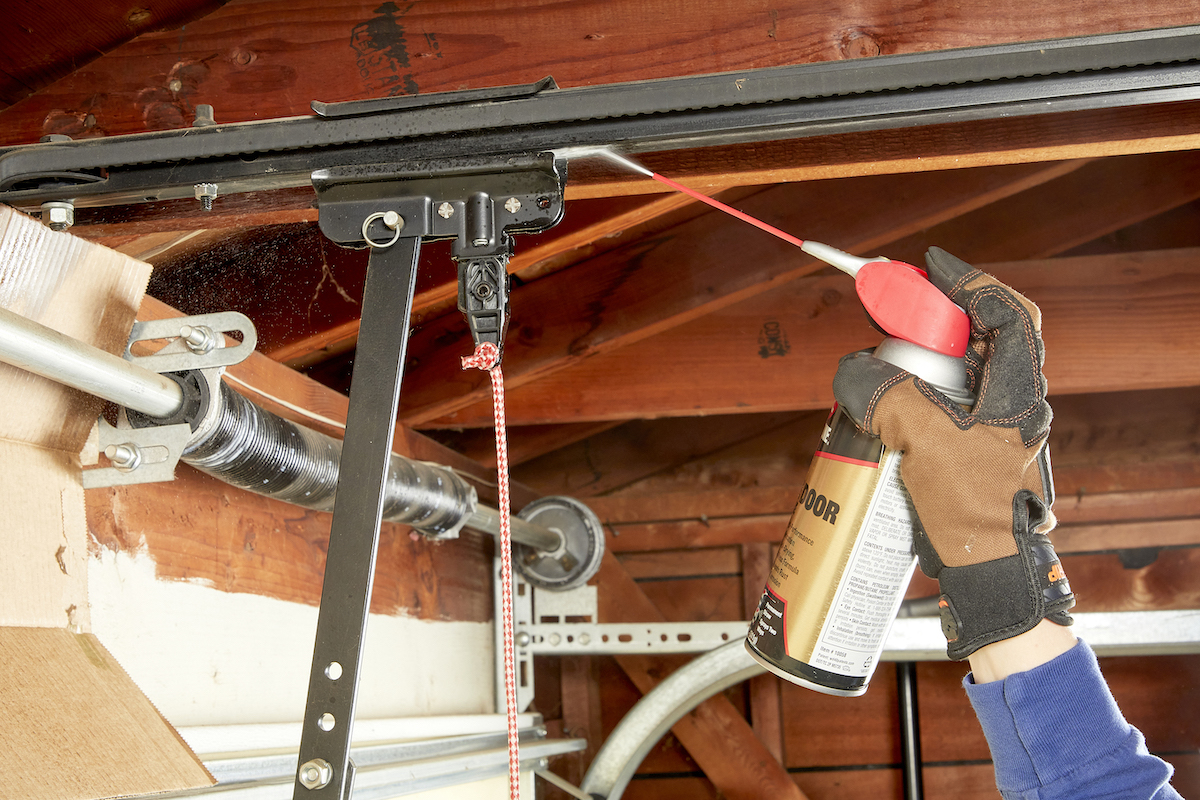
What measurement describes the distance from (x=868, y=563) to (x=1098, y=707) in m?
0.21

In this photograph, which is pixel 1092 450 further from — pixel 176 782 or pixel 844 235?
pixel 176 782

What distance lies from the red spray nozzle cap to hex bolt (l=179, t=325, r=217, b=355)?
Answer: 551 mm

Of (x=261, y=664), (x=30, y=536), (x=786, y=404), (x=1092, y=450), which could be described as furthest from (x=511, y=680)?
(x=1092, y=450)

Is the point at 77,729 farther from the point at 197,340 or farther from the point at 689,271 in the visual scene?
the point at 689,271

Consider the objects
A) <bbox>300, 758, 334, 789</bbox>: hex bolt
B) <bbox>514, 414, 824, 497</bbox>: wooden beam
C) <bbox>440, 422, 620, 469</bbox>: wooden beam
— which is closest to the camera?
<bbox>300, 758, 334, 789</bbox>: hex bolt

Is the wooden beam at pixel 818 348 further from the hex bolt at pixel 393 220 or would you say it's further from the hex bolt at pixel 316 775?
the hex bolt at pixel 316 775

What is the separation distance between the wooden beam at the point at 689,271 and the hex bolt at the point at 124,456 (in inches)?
30.8

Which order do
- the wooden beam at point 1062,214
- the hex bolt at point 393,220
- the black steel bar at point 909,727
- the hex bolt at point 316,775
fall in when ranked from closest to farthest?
the hex bolt at point 316,775 < the hex bolt at point 393,220 < the wooden beam at point 1062,214 < the black steel bar at point 909,727

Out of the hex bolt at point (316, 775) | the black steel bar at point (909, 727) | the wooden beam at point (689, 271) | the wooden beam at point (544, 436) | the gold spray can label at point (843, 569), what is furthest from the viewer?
the wooden beam at point (544, 436)

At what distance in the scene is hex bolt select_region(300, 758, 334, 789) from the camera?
0.61 meters

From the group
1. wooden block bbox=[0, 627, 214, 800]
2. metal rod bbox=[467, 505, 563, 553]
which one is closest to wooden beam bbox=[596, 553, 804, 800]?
metal rod bbox=[467, 505, 563, 553]

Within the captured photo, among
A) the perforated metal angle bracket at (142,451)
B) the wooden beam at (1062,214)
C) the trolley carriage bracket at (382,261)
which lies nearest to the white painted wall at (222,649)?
the perforated metal angle bracket at (142,451)

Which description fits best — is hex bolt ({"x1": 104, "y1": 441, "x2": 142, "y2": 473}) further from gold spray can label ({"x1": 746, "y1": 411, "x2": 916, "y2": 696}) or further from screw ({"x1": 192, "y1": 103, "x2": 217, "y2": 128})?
gold spray can label ({"x1": 746, "y1": 411, "x2": 916, "y2": 696})

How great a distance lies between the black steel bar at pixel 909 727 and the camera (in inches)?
77.1
